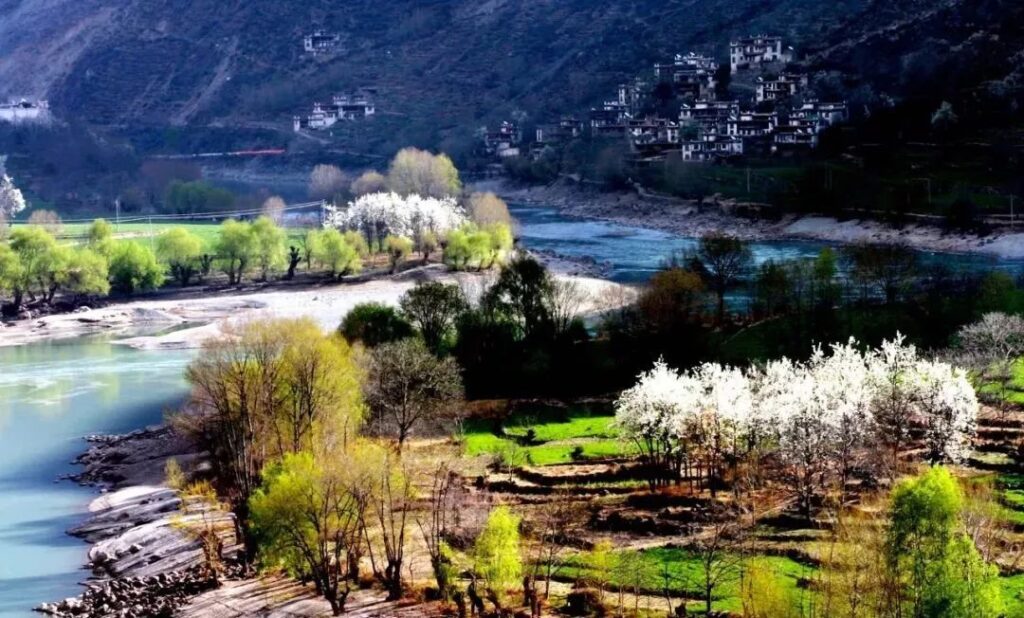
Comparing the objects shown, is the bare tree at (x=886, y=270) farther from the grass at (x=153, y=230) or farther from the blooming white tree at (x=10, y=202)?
the blooming white tree at (x=10, y=202)

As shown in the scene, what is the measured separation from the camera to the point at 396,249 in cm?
9094

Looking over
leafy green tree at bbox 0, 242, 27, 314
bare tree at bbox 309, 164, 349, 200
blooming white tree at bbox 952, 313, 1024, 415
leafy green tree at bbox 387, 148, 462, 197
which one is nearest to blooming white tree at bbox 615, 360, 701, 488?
blooming white tree at bbox 952, 313, 1024, 415

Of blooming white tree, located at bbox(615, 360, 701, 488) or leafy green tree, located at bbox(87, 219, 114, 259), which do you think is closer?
blooming white tree, located at bbox(615, 360, 701, 488)

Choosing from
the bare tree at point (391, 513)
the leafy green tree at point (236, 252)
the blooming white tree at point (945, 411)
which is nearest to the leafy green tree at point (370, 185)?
the leafy green tree at point (236, 252)

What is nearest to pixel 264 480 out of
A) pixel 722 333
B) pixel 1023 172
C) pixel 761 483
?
pixel 761 483

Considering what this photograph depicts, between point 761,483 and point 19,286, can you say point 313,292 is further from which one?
point 761,483

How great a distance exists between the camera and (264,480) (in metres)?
32.5

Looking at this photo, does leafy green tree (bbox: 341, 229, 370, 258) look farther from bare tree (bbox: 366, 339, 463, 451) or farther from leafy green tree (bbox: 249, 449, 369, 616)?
leafy green tree (bbox: 249, 449, 369, 616)

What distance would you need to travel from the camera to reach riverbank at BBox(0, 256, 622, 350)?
7250 cm

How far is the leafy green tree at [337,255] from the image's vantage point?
87.6 meters

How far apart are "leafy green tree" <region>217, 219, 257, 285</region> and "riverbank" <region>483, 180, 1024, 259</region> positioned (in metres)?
34.0

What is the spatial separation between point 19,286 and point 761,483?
194ft

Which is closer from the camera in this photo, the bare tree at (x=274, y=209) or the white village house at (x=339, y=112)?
the bare tree at (x=274, y=209)

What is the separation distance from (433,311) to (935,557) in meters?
30.9
